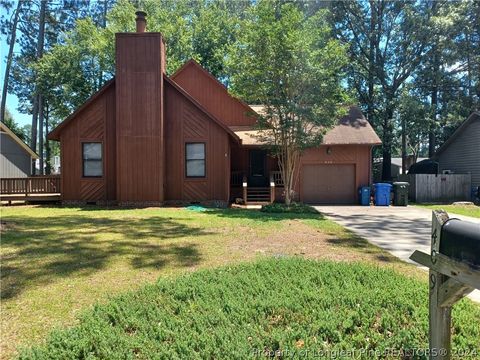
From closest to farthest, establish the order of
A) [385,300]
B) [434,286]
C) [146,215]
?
[434,286], [385,300], [146,215]

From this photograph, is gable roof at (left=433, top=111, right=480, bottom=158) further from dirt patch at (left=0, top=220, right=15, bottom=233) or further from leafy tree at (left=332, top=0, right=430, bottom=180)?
dirt patch at (left=0, top=220, right=15, bottom=233)

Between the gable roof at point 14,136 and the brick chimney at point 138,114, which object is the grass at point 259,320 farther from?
the gable roof at point 14,136

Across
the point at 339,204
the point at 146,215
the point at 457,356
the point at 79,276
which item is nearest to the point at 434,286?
the point at 457,356

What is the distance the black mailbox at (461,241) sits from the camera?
1.99 m

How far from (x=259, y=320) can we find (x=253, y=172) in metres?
15.9

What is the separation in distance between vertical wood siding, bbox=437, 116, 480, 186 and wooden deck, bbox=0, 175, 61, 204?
888 inches

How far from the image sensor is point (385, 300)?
153 inches

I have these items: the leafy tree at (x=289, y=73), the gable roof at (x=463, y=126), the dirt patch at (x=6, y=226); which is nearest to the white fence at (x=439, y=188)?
the gable roof at (x=463, y=126)

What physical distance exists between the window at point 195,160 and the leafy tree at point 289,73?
3164 millimetres

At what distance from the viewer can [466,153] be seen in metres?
21.7

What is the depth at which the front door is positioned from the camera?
19250 millimetres

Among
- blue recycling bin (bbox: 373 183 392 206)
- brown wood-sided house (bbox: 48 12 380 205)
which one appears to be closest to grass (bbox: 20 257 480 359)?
brown wood-sided house (bbox: 48 12 380 205)

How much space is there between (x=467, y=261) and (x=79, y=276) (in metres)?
4.83

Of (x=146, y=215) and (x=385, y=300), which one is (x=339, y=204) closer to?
(x=146, y=215)
